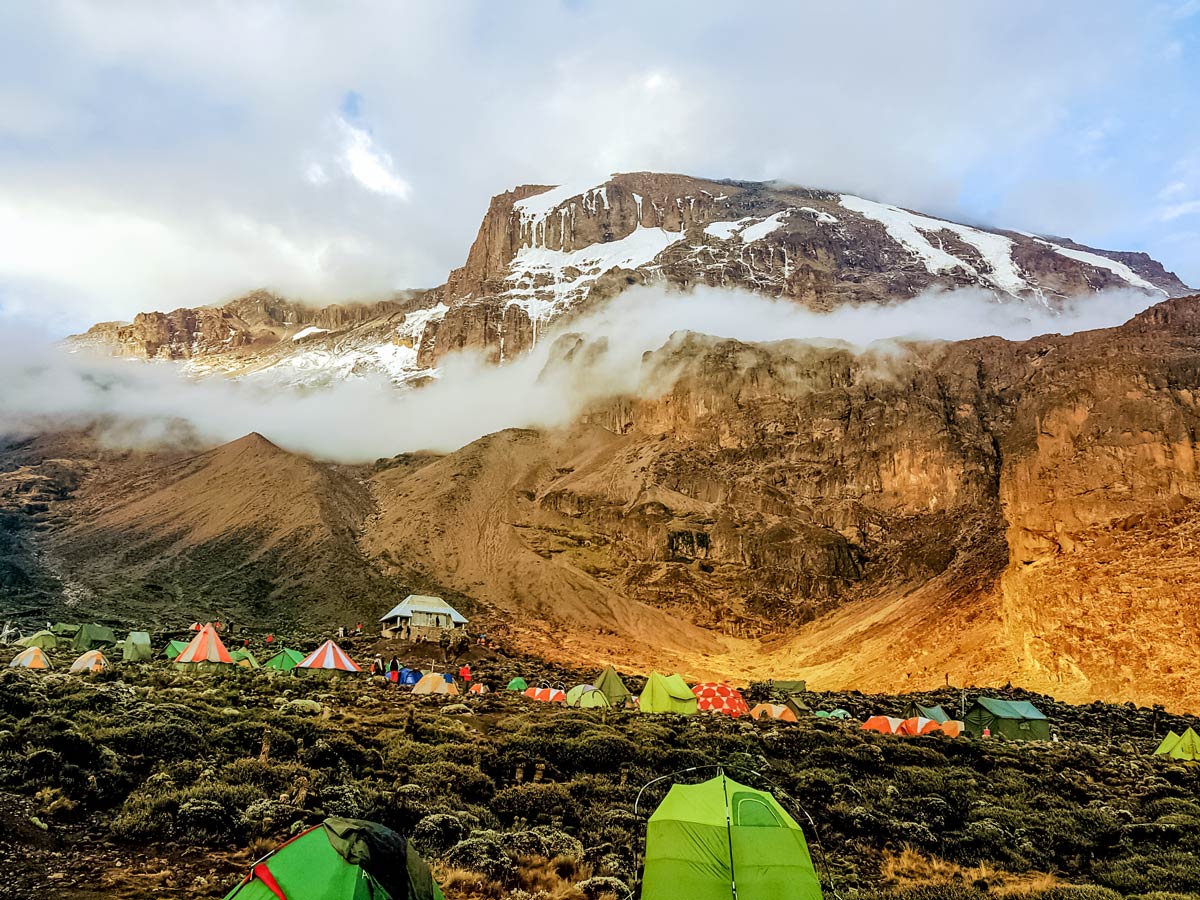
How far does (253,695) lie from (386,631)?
107 ft

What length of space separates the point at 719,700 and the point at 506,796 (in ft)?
64.8

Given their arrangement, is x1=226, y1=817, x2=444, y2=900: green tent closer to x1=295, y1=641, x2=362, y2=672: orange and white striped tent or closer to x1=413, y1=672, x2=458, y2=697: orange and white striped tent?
x1=413, y1=672, x2=458, y2=697: orange and white striped tent

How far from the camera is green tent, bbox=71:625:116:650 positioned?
3859cm

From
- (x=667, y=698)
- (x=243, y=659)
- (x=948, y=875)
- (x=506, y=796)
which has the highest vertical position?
(x=506, y=796)

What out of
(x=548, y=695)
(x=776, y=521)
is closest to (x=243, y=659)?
(x=548, y=695)

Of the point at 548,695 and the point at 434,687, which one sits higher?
the point at 434,687

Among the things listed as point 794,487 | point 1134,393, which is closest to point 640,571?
point 794,487

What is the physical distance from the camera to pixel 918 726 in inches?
1085

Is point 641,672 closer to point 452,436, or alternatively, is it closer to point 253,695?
point 253,695

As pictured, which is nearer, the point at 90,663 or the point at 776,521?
the point at 90,663

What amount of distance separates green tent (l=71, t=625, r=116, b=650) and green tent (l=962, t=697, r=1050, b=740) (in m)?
40.9

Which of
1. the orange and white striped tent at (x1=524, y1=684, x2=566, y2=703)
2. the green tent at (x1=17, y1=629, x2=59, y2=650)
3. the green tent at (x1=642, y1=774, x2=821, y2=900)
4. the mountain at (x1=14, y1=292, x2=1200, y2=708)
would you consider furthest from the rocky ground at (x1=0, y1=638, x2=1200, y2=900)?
the mountain at (x1=14, y1=292, x2=1200, y2=708)

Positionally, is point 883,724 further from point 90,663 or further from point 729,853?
point 90,663

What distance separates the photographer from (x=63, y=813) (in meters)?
10.4
